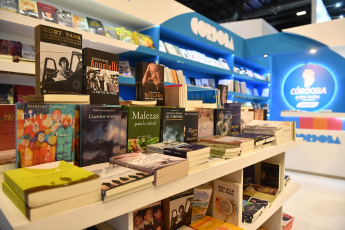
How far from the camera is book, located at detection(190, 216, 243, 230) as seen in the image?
1.29 metres

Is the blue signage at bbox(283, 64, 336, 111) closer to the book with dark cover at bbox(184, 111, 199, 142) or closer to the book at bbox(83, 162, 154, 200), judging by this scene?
the book with dark cover at bbox(184, 111, 199, 142)

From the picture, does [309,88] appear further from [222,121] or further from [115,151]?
[115,151]

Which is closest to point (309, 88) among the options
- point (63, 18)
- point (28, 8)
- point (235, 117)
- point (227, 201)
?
point (235, 117)

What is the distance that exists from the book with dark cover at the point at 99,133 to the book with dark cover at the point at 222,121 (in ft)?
2.69

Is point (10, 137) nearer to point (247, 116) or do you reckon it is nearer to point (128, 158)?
point (128, 158)

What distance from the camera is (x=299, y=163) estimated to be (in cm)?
477

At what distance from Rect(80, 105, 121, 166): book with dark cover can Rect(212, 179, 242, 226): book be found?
2.53 feet

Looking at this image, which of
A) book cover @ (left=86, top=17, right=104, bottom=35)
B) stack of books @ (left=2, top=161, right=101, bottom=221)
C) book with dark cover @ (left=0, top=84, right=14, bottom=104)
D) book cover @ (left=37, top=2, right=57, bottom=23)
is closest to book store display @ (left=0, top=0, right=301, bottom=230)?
stack of books @ (left=2, top=161, right=101, bottom=221)

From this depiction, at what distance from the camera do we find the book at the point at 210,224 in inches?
50.9

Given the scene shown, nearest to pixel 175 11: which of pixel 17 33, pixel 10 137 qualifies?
pixel 17 33

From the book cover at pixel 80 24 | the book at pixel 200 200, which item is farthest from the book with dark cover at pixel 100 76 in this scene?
the book cover at pixel 80 24

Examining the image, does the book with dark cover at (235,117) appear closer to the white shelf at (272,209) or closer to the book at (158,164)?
the white shelf at (272,209)

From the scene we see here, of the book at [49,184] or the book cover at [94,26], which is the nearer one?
the book at [49,184]

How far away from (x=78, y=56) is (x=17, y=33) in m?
2.00
